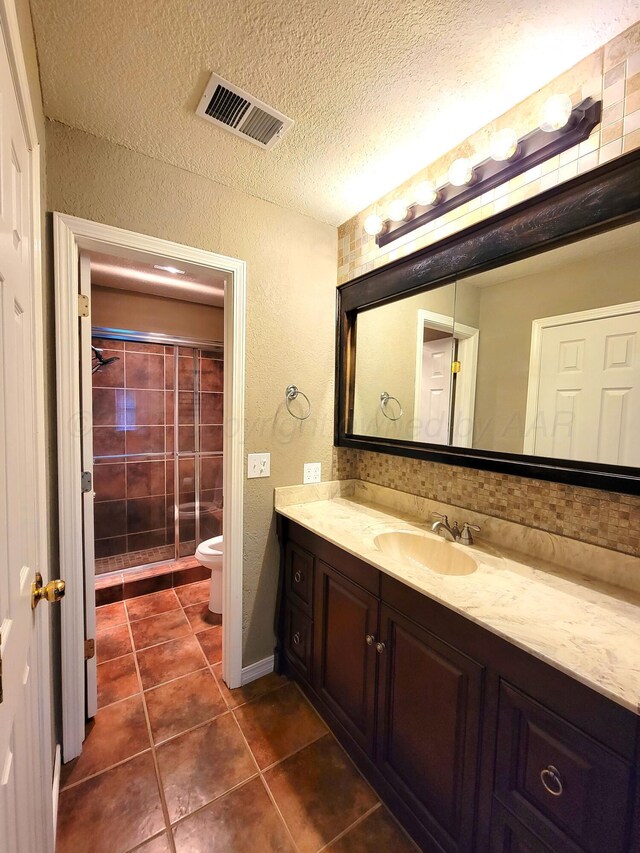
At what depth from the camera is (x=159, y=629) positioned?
2191mm

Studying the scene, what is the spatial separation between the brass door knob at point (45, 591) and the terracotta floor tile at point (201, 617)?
1.57 metres

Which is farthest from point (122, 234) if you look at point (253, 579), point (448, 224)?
point (253, 579)

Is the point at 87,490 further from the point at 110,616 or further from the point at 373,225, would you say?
the point at 373,225

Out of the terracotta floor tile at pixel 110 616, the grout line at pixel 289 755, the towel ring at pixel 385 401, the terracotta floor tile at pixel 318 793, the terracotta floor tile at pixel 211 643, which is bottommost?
the terracotta floor tile at pixel 110 616

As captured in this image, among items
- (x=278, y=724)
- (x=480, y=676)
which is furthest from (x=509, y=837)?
(x=278, y=724)

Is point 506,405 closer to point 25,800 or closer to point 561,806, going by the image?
point 561,806

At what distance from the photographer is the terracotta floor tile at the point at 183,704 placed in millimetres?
1518

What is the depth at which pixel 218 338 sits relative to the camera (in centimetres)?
324

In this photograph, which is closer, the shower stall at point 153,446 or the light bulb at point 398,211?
the light bulb at point 398,211

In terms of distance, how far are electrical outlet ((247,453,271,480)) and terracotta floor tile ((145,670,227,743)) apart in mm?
1083

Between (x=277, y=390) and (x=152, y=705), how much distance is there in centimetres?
161

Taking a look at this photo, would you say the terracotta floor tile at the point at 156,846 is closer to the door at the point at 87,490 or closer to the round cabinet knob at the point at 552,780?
the door at the point at 87,490

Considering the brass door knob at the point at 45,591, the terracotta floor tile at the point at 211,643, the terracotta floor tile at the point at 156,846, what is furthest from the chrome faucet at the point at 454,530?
the terracotta floor tile at the point at 211,643

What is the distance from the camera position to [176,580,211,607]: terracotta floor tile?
101 inches
